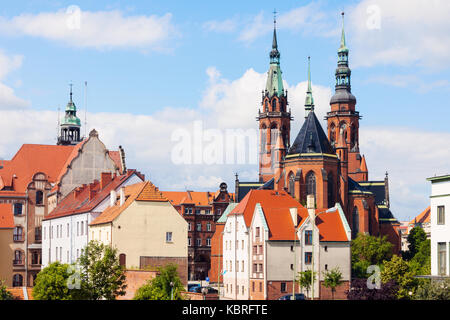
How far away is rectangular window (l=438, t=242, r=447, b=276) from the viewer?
6041 centimetres

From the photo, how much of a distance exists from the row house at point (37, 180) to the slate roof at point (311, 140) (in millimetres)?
38531

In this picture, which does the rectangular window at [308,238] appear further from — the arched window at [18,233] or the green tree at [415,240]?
→ the green tree at [415,240]

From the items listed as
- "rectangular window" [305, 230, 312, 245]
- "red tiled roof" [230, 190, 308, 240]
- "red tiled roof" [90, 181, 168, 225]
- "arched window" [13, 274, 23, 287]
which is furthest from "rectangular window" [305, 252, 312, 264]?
"arched window" [13, 274, 23, 287]

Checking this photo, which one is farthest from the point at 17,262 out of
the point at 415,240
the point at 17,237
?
the point at 415,240

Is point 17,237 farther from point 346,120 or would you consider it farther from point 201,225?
point 346,120

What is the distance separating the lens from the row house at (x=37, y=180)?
4333 inches

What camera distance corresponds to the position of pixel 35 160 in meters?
120

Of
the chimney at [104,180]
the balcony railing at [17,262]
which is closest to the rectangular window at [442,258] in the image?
the chimney at [104,180]

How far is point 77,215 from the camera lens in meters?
93.3

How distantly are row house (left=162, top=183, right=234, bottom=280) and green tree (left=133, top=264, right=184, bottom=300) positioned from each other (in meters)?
92.7

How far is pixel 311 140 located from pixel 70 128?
49639mm

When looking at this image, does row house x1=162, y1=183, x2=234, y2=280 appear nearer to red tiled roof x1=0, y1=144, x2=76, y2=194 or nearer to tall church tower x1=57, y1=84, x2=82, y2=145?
tall church tower x1=57, y1=84, x2=82, y2=145
